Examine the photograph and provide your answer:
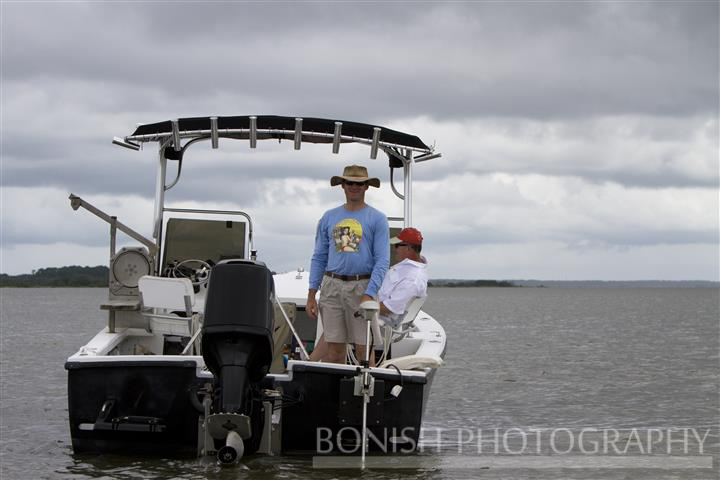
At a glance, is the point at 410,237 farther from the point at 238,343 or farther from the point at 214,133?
the point at 214,133

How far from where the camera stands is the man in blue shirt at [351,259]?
8.59m

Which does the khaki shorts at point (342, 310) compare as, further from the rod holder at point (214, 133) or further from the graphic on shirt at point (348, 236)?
the rod holder at point (214, 133)

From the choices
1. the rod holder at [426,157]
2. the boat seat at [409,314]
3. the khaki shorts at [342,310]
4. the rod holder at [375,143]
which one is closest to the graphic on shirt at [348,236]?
the khaki shorts at [342,310]

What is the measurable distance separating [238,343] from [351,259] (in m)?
1.60

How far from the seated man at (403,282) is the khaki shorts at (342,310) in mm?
355

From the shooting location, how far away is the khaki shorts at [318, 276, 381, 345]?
862 centimetres

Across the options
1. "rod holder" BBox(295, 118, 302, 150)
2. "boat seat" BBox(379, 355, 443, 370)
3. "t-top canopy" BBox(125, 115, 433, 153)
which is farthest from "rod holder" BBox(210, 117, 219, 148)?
"boat seat" BBox(379, 355, 443, 370)

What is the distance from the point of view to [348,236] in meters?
8.59

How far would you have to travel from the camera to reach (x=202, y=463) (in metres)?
→ 8.56

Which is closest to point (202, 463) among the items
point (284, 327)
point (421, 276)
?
point (284, 327)

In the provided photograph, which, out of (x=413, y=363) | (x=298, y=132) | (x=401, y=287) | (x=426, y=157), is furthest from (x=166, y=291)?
(x=426, y=157)

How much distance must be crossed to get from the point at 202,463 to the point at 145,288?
1.70m

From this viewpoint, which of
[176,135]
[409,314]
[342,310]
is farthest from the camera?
[176,135]

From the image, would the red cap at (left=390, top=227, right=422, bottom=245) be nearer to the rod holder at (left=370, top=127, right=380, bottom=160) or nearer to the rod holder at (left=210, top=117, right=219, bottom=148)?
the rod holder at (left=370, top=127, right=380, bottom=160)
